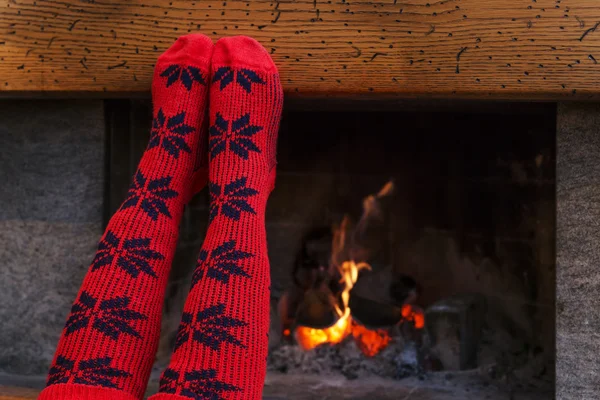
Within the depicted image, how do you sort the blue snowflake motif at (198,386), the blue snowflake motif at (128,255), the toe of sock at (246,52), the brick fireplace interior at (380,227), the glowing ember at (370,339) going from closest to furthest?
the blue snowflake motif at (198,386)
the blue snowflake motif at (128,255)
the toe of sock at (246,52)
the brick fireplace interior at (380,227)
the glowing ember at (370,339)

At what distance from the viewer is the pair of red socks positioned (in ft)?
2.15

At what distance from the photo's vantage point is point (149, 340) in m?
0.73

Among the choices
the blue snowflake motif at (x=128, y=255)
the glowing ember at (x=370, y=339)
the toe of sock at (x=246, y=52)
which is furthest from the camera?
the glowing ember at (x=370, y=339)

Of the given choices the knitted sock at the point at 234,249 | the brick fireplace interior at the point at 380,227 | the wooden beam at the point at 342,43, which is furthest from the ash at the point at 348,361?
the wooden beam at the point at 342,43

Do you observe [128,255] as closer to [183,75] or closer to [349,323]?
[183,75]

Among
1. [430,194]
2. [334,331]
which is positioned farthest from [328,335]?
[430,194]

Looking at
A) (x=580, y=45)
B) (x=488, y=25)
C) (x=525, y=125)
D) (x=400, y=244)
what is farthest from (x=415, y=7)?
(x=400, y=244)

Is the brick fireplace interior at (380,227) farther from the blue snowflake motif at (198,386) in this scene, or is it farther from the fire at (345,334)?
the blue snowflake motif at (198,386)

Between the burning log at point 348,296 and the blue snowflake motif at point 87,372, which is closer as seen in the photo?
the blue snowflake motif at point 87,372

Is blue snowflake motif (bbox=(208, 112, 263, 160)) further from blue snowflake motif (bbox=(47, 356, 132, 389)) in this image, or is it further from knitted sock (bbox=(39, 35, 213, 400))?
blue snowflake motif (bbox=(47, 356, 132, 389))

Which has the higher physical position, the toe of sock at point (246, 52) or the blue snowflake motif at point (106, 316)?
the toe of sock at point (246, 52)

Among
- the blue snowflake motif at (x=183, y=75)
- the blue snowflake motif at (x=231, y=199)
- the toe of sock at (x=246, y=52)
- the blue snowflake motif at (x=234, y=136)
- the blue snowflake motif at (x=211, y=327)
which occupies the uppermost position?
the toe of sock at (x=246, y=52)

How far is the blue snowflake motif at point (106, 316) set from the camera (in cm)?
69

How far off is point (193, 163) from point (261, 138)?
11 centimetres
